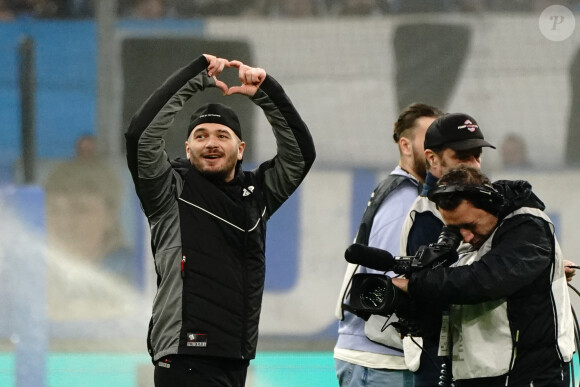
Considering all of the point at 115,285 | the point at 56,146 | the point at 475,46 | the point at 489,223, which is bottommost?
the point at 115,285

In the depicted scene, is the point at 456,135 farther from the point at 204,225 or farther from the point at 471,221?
the point at 204,225

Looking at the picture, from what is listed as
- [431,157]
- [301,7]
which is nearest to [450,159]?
[431,157]

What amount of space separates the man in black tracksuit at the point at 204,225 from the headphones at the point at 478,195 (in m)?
0.64

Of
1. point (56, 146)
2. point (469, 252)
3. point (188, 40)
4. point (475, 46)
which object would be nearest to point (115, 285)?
point (56, 146)

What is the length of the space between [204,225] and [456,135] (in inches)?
26.7

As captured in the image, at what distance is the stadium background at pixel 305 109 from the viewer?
4.86 m

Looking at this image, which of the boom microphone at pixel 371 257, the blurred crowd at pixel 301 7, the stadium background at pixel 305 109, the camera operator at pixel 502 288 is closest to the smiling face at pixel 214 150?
the boom microphone at pixel 371 257

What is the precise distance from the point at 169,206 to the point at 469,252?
0.80m

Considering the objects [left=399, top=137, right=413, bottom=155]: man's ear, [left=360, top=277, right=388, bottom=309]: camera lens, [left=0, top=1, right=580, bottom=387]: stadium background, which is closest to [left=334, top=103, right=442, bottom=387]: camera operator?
[left=399, top=137, right=413, bottom=155]: man's ear

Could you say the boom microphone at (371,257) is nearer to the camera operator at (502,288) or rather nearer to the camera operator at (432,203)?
the camera operator at (502,288)

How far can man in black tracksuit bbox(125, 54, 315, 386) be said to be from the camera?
2.61m

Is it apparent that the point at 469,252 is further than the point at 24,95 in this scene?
No

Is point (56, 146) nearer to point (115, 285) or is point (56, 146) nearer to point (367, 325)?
point (115, 285)

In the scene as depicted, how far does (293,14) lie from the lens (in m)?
5.00
